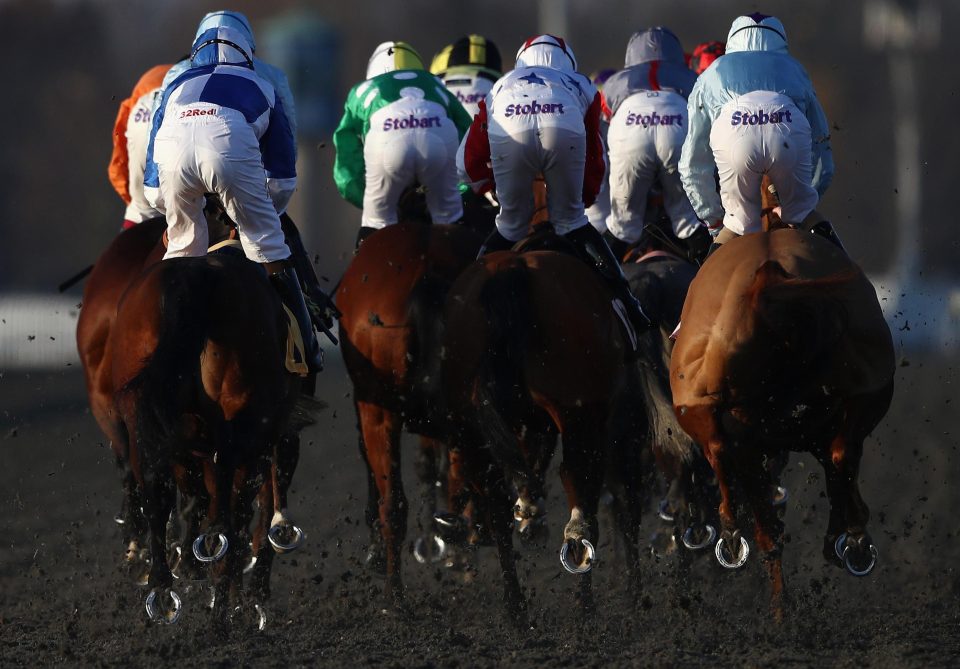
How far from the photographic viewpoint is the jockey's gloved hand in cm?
806

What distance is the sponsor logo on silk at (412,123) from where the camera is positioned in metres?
8.12

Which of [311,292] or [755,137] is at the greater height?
[755,137]

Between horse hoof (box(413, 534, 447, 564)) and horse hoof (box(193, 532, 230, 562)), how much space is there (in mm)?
1224

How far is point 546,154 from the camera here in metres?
7.09

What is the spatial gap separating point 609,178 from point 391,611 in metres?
2.82

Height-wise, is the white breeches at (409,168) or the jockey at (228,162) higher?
the jockey at (228,162)

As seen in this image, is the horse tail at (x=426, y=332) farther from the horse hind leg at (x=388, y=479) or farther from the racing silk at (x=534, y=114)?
the racing silk at (x=534, y=114)

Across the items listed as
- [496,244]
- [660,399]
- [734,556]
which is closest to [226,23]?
[496,244]

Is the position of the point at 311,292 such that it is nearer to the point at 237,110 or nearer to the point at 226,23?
the point at 237,110

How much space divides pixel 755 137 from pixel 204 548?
260 cm

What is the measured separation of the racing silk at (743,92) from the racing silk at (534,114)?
0.43 m

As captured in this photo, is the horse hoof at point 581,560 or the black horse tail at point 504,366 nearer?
the black horse tail at point 504,366

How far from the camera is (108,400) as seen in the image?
702 cm

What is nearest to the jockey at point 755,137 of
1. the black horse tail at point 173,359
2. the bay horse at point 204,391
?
the bay horse at point 204,391
